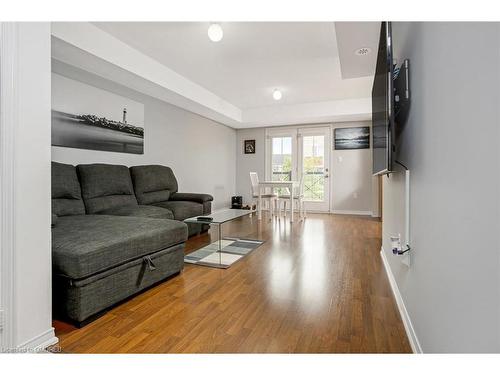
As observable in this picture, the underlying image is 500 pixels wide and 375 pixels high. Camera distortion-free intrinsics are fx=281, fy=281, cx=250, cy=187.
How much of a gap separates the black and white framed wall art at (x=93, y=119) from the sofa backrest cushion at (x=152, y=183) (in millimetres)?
348

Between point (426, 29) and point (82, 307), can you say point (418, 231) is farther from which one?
point (82, 307)

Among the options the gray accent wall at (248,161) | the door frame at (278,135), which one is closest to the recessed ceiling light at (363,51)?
the door frame at (278,135)

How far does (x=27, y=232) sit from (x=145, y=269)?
2.72 feet

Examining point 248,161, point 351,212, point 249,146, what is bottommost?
point 351,212

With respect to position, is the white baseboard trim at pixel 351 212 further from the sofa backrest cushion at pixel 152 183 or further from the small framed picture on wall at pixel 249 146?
the sofa backrest cushion at pixel 152 183

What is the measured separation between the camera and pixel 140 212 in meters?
3.04

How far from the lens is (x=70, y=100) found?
10.3 ft

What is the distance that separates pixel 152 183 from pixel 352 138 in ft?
14.4

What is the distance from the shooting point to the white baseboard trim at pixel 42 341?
1304 mm

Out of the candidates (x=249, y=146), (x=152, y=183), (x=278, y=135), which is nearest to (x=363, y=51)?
(x=152, y=183)

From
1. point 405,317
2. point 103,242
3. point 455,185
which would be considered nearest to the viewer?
point 455,185

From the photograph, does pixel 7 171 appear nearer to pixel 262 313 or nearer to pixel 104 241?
pixel 104 241

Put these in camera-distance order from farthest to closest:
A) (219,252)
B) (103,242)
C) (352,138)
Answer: (352,138), (219,252), (103,242)
